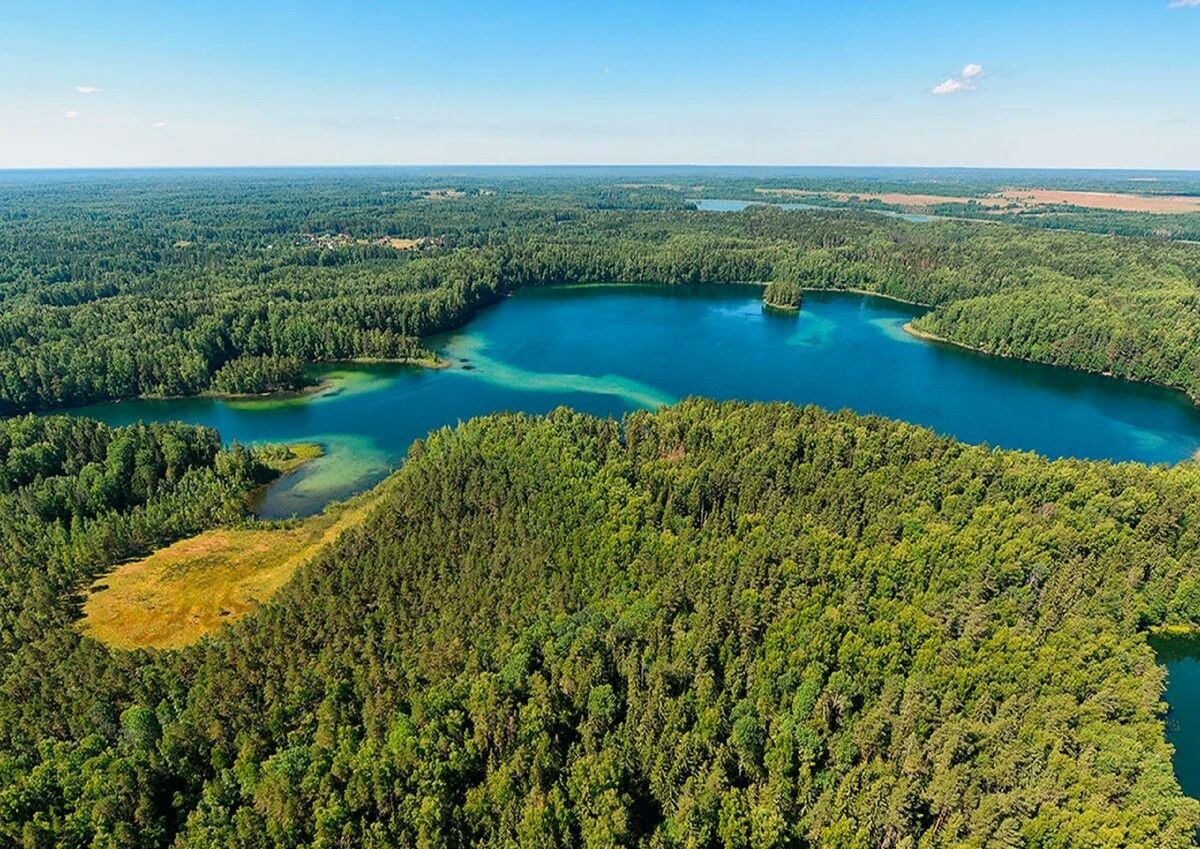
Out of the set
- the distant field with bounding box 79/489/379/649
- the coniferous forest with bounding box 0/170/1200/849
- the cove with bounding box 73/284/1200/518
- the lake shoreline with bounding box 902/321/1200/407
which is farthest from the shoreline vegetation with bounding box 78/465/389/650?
the lake shoreline with bounding box 902/321/1200/407

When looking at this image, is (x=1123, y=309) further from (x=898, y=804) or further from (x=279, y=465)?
(x=279, y=465)

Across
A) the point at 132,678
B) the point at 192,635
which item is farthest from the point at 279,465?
the point at 132,678

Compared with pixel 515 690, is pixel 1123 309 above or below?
above

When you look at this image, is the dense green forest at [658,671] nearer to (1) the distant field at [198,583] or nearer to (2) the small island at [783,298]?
(1) the distant field at [198,583]

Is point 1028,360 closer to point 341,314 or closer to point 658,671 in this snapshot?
point 658,671

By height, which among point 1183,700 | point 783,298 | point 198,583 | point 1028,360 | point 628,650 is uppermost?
point 783,298

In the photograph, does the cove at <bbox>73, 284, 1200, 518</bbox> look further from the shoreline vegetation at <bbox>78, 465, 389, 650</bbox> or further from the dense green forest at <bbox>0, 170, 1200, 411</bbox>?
the shoreline vegetation at <bbox>78, 465, 389, 650</bbox>

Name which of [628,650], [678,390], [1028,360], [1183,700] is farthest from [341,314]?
[1028,360]
